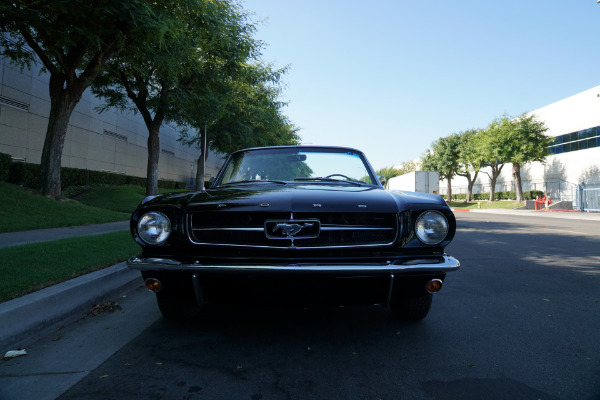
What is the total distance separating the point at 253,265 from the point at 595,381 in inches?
80.1

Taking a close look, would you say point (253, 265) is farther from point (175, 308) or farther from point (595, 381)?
point (595, 381)

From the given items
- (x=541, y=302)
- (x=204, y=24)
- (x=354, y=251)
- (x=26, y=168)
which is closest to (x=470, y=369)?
(x=354, y=251)

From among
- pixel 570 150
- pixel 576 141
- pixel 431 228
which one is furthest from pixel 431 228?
pixel 570 150

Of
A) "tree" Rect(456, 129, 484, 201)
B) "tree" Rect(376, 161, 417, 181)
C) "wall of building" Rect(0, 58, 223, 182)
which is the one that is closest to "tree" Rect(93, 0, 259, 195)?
"wall of building" Rect(0, 58, 223, 182)

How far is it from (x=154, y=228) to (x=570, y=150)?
1488 inches

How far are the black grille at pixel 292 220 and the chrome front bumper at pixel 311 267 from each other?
0.17 m

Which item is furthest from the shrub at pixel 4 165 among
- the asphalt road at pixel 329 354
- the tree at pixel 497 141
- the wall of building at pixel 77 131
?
the tree at pixel 497 141

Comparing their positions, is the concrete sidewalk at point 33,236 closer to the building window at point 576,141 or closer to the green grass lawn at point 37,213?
the green grass lawn at point 37,213

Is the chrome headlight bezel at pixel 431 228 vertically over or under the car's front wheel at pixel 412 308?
over

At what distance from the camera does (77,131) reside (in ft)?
62.0

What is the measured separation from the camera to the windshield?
3.71 metres

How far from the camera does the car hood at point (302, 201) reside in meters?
2.41

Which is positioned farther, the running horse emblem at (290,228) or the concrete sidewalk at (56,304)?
the concrete sidewalk at (56,304)

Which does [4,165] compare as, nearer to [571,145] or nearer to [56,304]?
[56,304]
